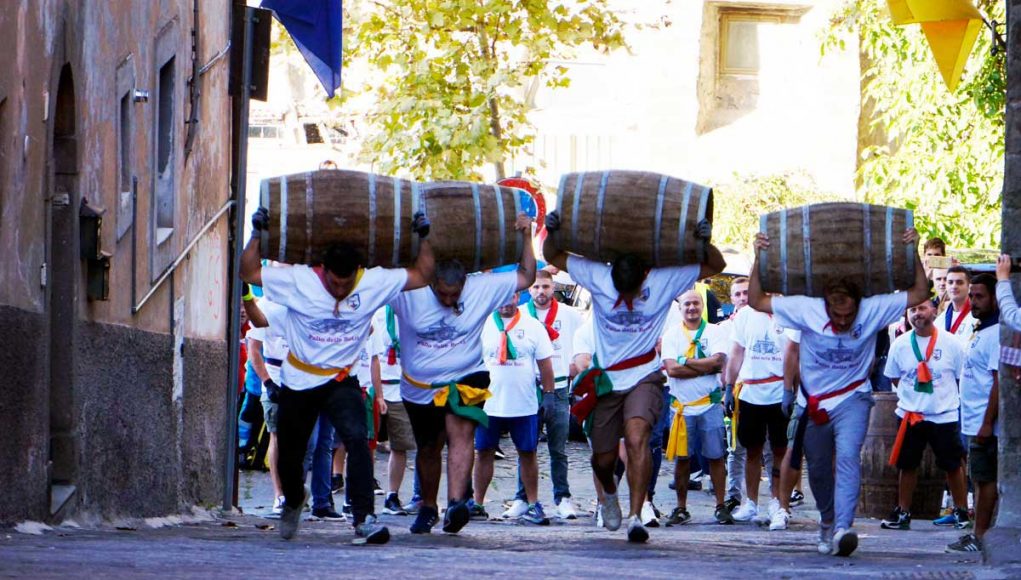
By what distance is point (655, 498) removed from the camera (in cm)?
1673

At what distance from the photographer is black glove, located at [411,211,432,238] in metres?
10.5

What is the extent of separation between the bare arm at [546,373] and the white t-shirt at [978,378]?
320 cm

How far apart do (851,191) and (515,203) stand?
2359cm

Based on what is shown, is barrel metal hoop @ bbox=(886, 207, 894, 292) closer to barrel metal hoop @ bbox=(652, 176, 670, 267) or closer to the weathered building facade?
barrel metal hoop @ bbox=(652, 176, 670, 267)

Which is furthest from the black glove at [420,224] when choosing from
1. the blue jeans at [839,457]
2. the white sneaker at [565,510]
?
the white sneaker at [565,510]

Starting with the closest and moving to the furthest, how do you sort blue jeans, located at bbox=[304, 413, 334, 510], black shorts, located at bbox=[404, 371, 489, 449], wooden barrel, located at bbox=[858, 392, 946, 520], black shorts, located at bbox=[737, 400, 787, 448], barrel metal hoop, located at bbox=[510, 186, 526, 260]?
black shorts, located at bbox=[404, 371, 489, 449], barrel metal hoop, located at bbox=[510, 186, 526, 260], blue jeans, located at bbox=[304, 413, 334, 510], black shorts, located at bbox=[737, 400, 787, 448], wooden barrel, located at bbox=[858, 392, 946, 520]

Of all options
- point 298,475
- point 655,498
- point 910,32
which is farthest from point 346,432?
point 910,32

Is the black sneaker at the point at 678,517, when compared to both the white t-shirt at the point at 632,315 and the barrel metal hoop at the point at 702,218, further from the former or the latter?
the barrel metal hoop at the point at 702,218

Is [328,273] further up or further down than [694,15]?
further down

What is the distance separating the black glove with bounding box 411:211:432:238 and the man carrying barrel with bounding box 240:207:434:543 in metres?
0.30

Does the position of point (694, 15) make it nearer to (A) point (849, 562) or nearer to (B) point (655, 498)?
(B) point (655, 498)

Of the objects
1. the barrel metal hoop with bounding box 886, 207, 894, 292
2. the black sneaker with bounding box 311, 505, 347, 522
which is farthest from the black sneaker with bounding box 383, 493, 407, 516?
the barrel metal hoop with bounding box 886, 207, 894, 292

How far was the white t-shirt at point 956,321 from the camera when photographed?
1431 centimetres

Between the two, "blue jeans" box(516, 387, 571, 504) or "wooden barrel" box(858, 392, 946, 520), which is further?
"wooden barrel" box(858, 392, 946, 520)
